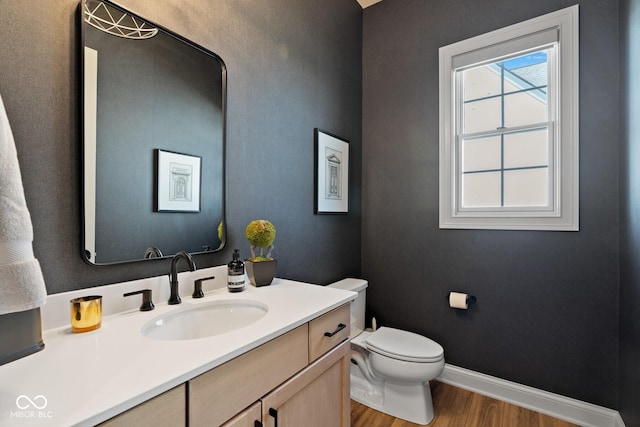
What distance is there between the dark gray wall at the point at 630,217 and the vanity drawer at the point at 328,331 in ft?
4.36

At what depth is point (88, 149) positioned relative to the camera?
989 mm

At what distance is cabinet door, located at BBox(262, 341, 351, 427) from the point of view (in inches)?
36.2

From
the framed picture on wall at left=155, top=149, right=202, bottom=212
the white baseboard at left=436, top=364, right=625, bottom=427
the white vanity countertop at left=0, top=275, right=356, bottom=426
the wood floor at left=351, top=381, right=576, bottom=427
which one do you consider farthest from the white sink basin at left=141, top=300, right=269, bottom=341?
the white baseboard at left=436, top=364, right=625, bottom=427

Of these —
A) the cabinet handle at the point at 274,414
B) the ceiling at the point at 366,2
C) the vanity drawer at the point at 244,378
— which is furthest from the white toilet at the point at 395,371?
the ceiling at the point at 366,2

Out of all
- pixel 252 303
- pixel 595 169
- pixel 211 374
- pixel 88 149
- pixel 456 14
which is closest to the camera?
pixel 211 374

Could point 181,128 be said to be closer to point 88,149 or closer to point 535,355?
point 88,149

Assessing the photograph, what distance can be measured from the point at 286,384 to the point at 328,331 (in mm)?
263

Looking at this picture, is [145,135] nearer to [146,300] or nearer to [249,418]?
[146,300]

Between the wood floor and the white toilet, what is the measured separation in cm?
5

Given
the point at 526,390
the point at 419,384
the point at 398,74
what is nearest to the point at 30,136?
the point at 419,384

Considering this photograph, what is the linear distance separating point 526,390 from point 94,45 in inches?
110

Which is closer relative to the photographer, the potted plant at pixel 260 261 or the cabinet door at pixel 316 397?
the cabinet door at pixel 316 397

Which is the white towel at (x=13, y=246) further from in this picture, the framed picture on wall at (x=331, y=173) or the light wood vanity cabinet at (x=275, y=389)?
the framed picture on wall at (x=331, y=173)

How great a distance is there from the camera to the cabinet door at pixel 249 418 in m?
0.78
